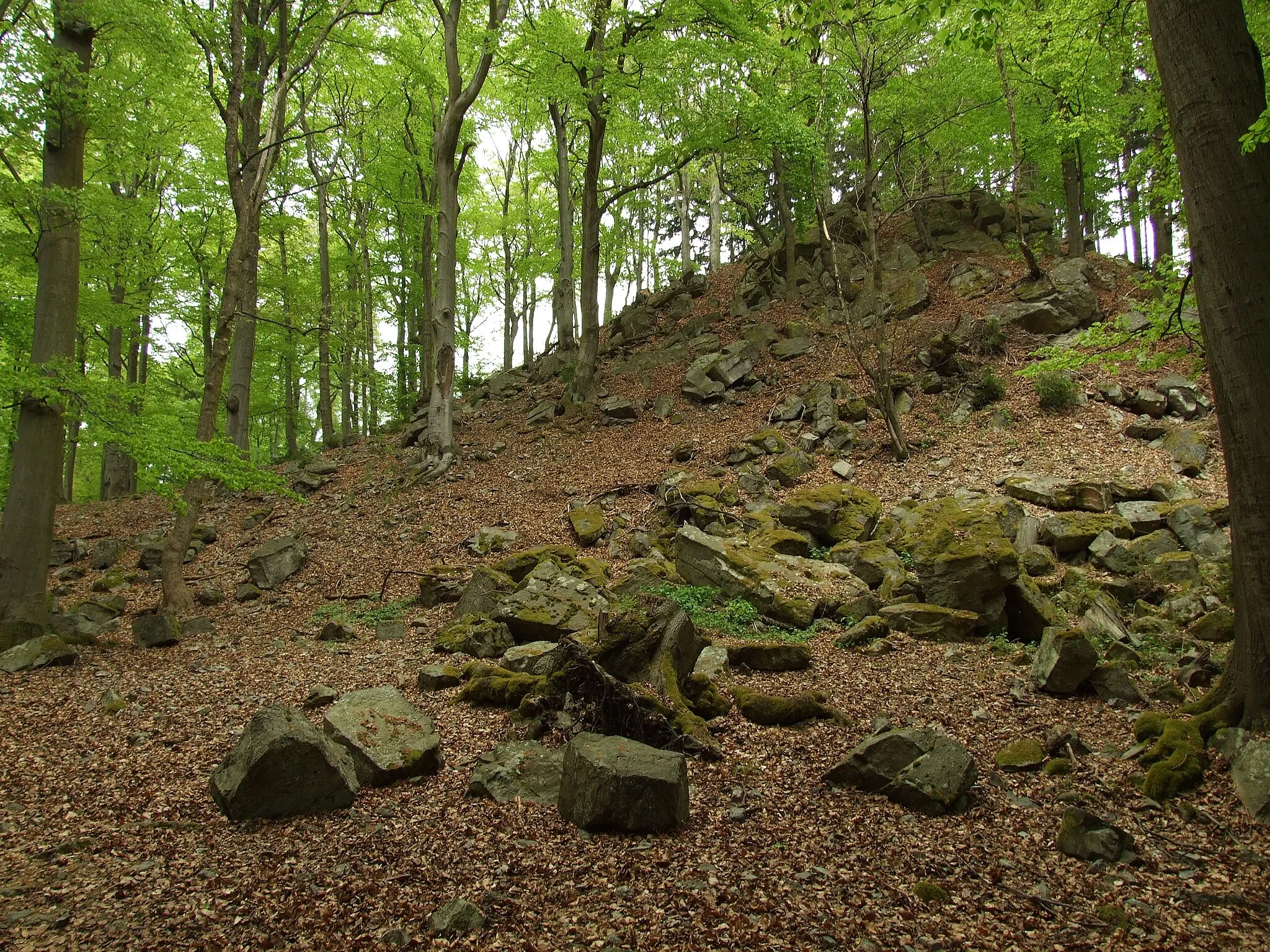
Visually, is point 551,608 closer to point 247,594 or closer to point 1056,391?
point 247,594

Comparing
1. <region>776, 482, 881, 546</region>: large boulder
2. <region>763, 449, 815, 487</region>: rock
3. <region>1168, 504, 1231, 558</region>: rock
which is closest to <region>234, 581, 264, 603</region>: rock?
<region>776, 482, 881, 546</region>: large boulder

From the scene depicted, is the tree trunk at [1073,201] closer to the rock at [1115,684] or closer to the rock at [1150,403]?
the rock at [1150,403]

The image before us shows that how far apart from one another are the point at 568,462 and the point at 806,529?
6.81m

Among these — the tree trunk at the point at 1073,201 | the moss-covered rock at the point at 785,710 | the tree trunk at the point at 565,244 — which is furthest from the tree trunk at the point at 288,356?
the tree trunk at the point at 1073,201

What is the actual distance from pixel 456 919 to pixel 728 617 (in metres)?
4.90

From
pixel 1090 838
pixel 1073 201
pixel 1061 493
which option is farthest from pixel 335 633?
pixel 1073 201

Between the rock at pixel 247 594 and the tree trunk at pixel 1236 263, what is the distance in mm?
12176

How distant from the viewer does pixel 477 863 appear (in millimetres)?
3807

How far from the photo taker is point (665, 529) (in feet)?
35.6

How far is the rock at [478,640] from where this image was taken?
7.43 meters

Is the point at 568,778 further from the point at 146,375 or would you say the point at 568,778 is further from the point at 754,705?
the point at 146,375

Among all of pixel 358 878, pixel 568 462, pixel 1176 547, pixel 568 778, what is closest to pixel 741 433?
pixel 568 462

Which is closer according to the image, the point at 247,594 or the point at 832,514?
the point at 832,514

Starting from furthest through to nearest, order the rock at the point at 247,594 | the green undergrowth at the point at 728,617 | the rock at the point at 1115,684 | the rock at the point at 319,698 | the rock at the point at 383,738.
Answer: the rock at the point at 247,594
the green undergrowth at the point at 728,617
the rock at the point at 319,698
the rock at the point at 1115,684
the rock at the point at 383,738
